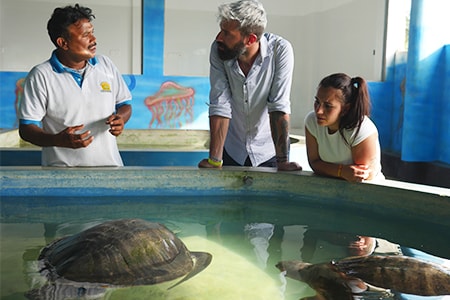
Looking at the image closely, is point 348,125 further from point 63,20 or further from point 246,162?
point 63,20

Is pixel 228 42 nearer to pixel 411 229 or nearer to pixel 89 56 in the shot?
pixel 89 56

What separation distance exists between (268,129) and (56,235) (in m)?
1.34

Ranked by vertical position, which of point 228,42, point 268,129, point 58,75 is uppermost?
point 228,42

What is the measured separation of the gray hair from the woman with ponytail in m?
0.45

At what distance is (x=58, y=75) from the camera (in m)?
2.48

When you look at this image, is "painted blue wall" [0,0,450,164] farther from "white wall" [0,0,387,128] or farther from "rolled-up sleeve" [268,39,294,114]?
"rolled-up sleeve" [268,39,294,114]

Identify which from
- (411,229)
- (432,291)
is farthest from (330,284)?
(411,229)

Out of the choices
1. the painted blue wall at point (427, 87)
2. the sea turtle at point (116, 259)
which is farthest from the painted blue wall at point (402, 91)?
the sea turtle at point (116, 259)

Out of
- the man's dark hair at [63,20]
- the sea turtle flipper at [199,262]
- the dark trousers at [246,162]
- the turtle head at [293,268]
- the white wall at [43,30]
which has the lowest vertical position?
the sea turtle flipper at [199,262]

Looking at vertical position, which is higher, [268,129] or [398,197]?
[268,129]

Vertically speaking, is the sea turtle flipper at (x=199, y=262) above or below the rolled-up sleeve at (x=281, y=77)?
below

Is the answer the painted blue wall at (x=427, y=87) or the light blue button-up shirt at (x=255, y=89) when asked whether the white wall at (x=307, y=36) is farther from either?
the light blue button-up shirt at (x=255, y=89)

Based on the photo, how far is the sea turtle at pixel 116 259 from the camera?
1.61 metres

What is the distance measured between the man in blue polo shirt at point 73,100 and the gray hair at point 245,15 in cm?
71
